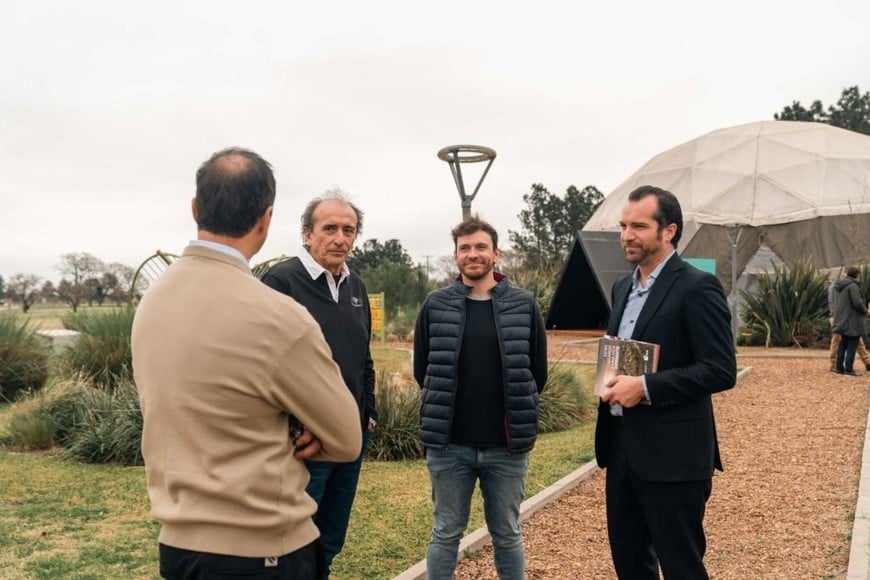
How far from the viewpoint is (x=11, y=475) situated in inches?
281

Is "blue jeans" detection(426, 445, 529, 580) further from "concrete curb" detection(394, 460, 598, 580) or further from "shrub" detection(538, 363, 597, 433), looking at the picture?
"shrub" detection(538, 363, 597, 433)

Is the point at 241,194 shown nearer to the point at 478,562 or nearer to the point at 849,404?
the point at 478,562

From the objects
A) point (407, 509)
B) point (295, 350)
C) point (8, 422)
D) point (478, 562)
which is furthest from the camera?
point (8, 422)

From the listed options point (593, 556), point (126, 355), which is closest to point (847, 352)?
point (593, 556)

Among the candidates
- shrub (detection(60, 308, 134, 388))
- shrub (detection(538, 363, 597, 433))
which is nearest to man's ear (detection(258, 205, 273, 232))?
shrub (detection(538, 363, 597, 433))

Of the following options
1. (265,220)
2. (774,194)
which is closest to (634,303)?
(265,220)

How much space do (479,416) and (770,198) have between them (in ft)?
81.4

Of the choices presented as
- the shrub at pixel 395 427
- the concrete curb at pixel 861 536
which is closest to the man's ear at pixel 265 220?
the concrete curb at pixel 861 536

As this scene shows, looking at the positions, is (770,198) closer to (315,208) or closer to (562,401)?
(562,401)

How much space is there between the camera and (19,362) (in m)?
12.6

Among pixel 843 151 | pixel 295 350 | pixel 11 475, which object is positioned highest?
pixel 843 151

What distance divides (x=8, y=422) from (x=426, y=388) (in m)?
7.23

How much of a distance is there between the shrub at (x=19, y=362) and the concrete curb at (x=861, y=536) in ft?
37.4

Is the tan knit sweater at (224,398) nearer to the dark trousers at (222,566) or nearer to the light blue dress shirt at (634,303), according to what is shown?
the dark trousers at (222,566)
